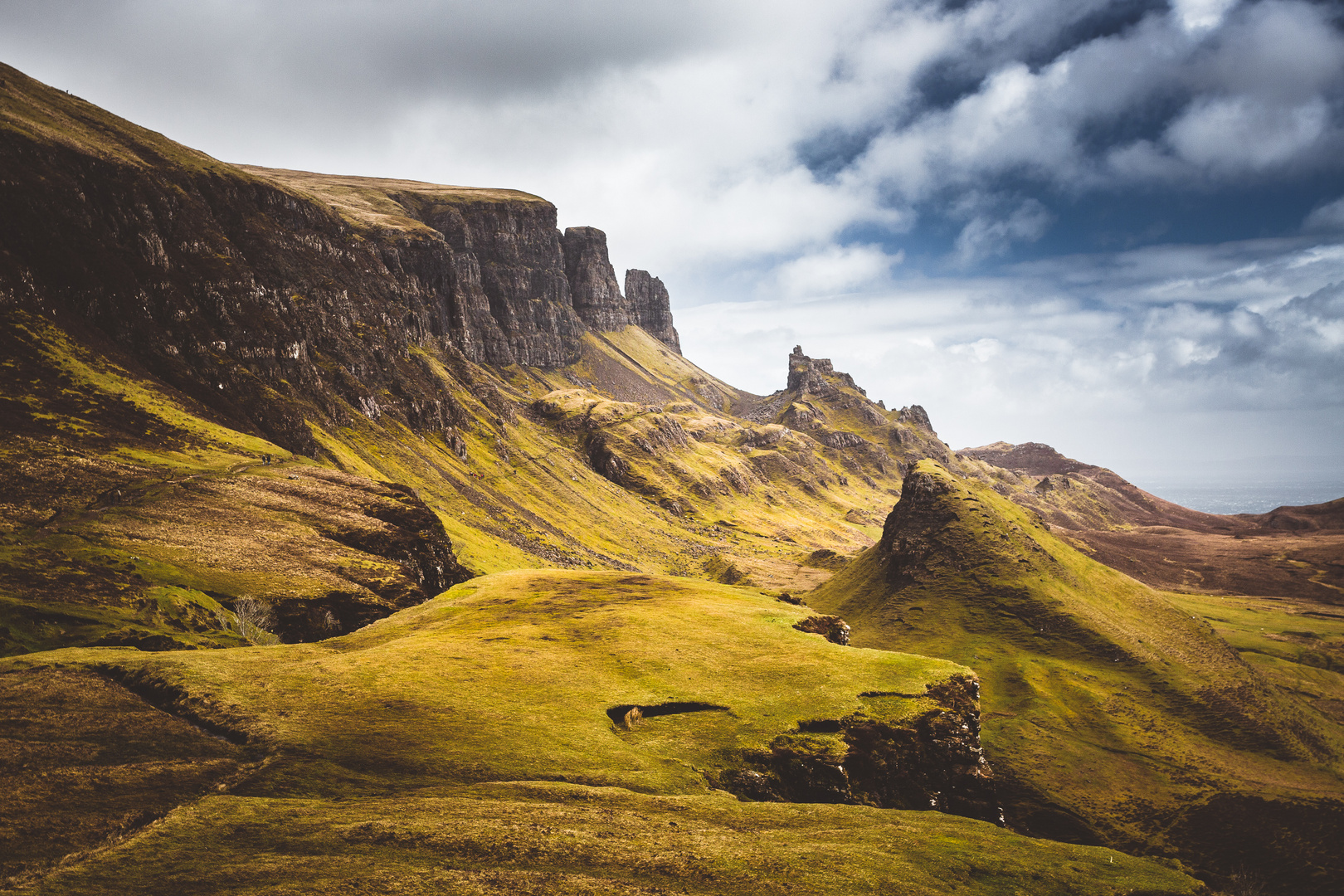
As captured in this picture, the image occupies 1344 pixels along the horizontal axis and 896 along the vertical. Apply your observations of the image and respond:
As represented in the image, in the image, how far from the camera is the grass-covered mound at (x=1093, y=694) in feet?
284

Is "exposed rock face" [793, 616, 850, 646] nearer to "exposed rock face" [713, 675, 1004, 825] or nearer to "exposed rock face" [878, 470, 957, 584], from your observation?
"exposed rock face" [713, 675, 1004, 825]

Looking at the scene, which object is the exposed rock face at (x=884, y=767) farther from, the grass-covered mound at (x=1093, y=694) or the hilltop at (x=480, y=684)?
the grass-covered mound at (x=1093, y=694)

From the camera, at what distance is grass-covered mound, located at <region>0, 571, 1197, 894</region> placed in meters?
25.1

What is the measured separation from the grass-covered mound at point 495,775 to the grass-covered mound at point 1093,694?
191 feet

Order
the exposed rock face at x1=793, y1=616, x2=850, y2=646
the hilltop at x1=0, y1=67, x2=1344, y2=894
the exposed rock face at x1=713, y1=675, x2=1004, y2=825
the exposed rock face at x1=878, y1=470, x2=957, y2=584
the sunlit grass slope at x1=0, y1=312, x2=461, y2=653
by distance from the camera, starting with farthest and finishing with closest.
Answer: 1. the exposed rock face at x1=878, y1=470, x2=957, y2=584
2. the exposed rock face at x1=793, y1=616, x2=850, y2=646
3. the sunlit grass slope at x1=0, y1=312, x2=461, y2=653
4. the exposed rock face at x1=713, y1=675, x2=1004, y2=825
5. the hilltop at x1=0, y1=67, x2=1344, y2=894

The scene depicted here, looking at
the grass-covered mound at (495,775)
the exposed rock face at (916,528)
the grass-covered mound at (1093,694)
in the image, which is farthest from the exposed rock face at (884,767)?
the exposed rock face at (916,528)

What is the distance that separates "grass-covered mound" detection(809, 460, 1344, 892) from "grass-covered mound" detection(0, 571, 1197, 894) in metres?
58.1

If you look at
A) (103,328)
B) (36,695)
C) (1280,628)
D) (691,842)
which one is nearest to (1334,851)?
(691,842)

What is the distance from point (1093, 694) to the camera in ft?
375

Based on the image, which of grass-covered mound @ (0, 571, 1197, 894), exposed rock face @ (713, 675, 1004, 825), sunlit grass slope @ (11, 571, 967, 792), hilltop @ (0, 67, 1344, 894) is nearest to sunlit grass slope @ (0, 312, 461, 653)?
hilltop @ (0, 67, 1344, 894)

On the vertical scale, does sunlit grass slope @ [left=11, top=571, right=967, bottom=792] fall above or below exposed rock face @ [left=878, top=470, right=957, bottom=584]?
below

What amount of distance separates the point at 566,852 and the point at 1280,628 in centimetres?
26621

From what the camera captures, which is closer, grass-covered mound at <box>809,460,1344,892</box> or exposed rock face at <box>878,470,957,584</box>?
grass-covered mound at <box>809,460,1344,892</box>

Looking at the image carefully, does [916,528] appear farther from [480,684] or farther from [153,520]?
[153,520]
